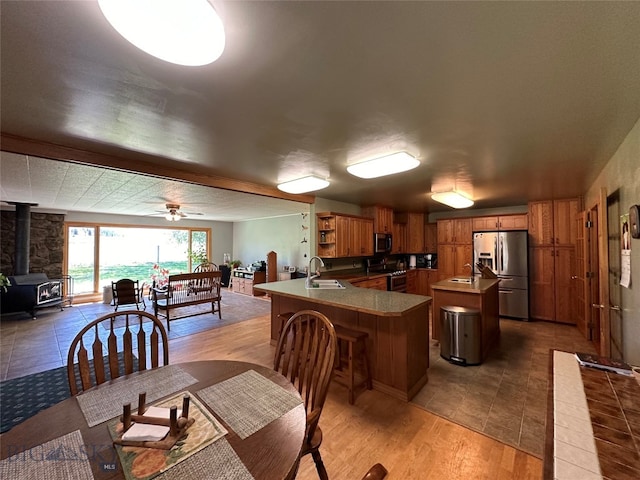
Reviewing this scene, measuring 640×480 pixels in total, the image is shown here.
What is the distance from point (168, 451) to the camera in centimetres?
85

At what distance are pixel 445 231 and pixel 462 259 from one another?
2.39ft

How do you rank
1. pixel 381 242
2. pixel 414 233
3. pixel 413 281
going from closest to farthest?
pixel 381 242, pixel 413 281, pixel 414 233

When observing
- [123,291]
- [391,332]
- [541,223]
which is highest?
[541,223]

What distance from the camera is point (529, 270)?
4.93 m

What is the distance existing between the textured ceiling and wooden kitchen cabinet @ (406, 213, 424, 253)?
4134mm

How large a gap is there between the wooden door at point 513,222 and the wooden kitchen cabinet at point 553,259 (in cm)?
16

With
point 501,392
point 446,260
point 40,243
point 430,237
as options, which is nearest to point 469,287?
point 501,392

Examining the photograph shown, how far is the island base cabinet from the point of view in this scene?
239 centimetres

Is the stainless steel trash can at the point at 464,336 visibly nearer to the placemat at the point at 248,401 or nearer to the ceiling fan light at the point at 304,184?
A: the ceiling fan light at the point at 304,184

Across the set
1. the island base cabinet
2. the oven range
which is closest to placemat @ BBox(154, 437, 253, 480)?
the island base cabinet

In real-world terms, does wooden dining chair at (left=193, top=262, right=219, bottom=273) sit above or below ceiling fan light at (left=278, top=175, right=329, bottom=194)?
below

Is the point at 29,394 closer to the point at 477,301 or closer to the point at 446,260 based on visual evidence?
the point at 477,301

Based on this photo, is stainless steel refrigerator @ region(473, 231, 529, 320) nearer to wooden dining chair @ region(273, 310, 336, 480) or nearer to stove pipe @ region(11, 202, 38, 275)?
wooden dining chair @ region(273, 310, 336, 480)

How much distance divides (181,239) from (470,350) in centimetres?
866
